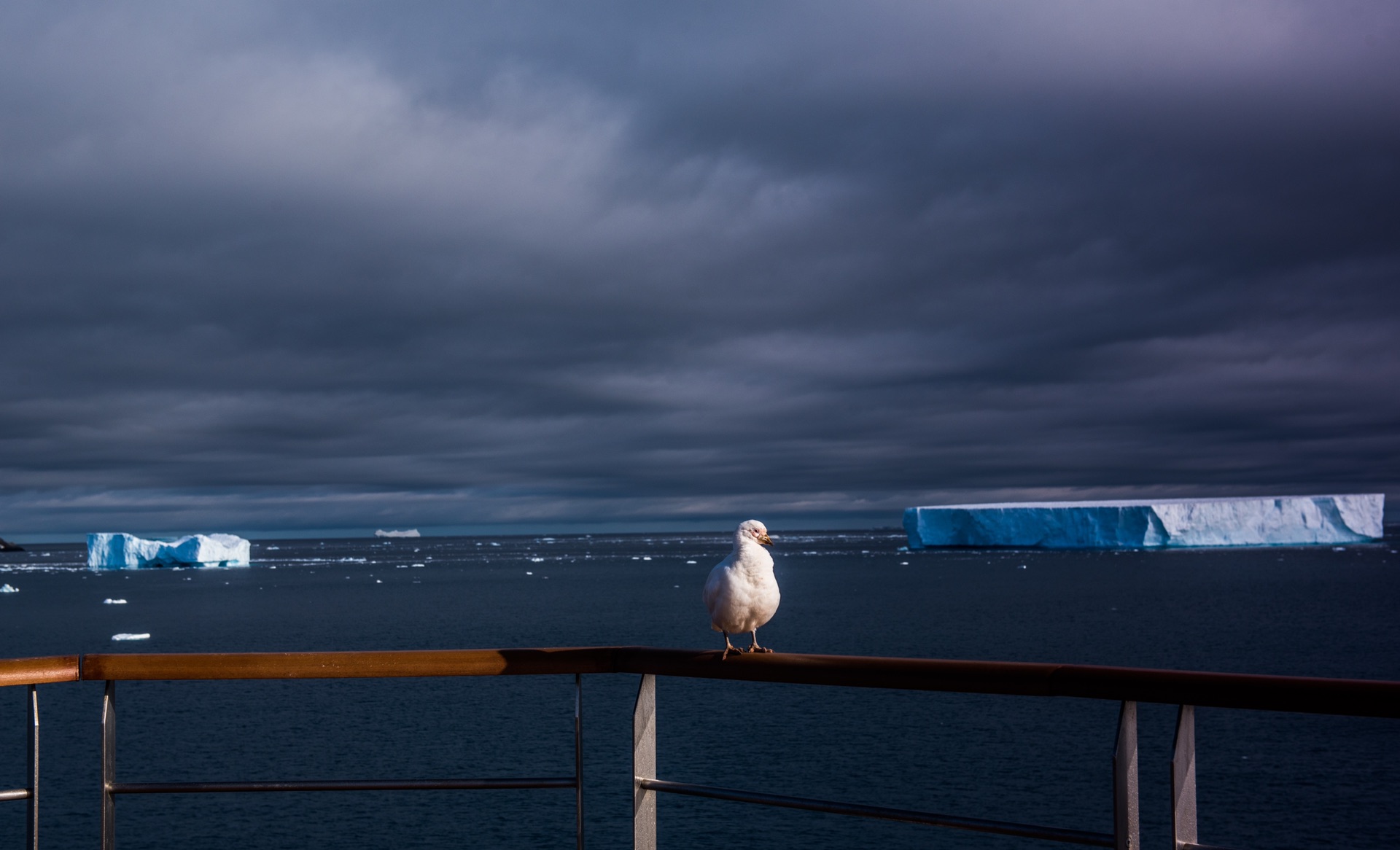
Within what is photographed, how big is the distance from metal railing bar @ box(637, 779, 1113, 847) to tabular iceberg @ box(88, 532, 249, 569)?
322 ft

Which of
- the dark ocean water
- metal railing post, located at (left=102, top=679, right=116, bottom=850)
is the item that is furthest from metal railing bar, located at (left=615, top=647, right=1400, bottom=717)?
the dark ocean water

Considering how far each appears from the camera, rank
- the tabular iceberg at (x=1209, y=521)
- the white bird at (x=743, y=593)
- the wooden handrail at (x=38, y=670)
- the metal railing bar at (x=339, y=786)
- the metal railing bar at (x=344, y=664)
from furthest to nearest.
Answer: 1. the tabular iceberg at (x=1209, y=521)
2. the white bird at (x=743, y=593)
3. the metal railing bar at (x=344, y=664)
4. the wooden handrail at (x=38, y=670)
5. the metal railing bar at (x=339, y=786)

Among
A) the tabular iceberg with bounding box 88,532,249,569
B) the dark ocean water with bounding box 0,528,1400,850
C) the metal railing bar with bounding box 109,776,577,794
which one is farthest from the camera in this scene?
the tabular iceberg with bounding box 88,532,249,569

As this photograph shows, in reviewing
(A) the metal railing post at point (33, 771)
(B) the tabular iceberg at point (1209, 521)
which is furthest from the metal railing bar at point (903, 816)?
(B) the tabular iceberg at point (1209, 521)

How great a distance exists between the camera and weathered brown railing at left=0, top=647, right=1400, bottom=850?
2172 millimetres

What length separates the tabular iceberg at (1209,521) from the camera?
257 ft

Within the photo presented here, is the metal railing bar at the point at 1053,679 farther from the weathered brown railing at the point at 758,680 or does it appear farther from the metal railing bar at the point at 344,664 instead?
the metal railing bar at the point at 344,664

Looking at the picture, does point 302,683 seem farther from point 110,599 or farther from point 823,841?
point 110,599

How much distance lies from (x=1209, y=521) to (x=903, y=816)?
8714 cm

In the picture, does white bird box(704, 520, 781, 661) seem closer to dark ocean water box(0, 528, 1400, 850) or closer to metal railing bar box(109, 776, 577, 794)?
metal railing bar box(109, 776, 577, 794)

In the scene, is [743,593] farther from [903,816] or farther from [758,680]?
[903,816]

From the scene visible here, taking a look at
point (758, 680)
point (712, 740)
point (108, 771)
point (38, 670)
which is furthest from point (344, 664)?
point (712, 740)

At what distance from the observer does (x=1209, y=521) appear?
80.6 m

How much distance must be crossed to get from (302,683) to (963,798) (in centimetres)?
1750
